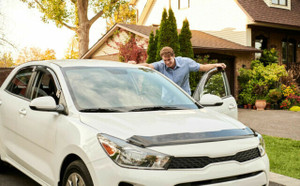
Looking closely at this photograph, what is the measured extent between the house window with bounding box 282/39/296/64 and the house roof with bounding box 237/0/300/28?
1.70 meters

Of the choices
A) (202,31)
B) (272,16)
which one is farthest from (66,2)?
(272,16)

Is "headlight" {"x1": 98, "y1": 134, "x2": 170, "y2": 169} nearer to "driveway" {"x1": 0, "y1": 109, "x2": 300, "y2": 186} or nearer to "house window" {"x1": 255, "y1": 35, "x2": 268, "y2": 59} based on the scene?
"driveway" {"x1": 0, "y1": 109, "x2": 300, "y2": 186}

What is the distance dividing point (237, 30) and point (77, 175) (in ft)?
63.5

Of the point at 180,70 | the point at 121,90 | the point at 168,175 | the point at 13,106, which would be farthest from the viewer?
the point at 180,70

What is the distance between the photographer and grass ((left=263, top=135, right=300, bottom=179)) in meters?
6.22

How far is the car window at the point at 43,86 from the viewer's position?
4.54 meters

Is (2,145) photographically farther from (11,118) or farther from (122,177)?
(122,177)

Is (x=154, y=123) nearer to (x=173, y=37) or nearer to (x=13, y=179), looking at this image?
(x=13, y=179)

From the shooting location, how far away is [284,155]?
7.44 meters

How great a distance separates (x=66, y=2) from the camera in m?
32.8

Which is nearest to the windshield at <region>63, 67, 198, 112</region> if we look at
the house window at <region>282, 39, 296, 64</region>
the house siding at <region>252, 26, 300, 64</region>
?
the house siding at <region>252, 26, 300, 64</region>

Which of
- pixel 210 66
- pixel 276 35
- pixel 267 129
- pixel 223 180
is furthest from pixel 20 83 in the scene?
pixel 276 35

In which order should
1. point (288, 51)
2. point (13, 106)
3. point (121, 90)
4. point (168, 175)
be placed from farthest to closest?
point (288, 51) < point (13, 106) < point (121, 90) < point (168, 175)

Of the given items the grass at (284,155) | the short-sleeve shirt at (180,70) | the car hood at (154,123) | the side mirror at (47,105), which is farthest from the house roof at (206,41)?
the side mirror at (47,105)
